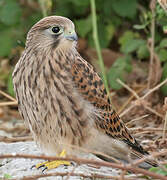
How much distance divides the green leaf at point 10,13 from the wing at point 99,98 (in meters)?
2.12

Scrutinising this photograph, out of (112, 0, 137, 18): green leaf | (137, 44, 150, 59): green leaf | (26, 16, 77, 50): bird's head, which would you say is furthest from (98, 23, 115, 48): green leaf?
(26, 16, 77, 50): bird's head

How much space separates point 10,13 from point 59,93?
8.07ft

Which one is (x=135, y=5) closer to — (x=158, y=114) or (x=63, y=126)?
(x=158, y=114)

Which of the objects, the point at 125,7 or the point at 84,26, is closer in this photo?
the point at 125,7

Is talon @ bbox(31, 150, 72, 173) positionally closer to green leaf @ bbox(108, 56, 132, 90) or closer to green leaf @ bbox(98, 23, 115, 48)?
green leaf @ bbox(108, 56, 132, 90)

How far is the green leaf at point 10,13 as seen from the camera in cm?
598

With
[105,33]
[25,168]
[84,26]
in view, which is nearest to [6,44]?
[84,26]

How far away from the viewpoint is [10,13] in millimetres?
5977

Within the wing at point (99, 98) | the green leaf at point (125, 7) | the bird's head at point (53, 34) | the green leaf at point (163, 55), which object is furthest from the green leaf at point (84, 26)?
the bird's head at point (53, 34)

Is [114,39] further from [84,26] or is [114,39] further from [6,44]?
[6,44]

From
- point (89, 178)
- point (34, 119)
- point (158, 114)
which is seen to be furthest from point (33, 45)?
point (158, 114)

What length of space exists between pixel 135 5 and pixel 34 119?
2532 mm

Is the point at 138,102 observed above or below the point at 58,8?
below

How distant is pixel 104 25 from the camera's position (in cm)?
638
